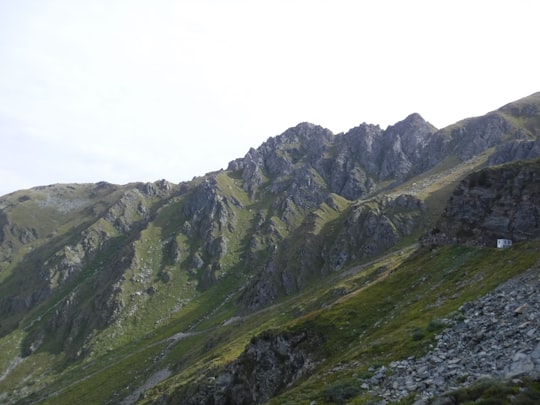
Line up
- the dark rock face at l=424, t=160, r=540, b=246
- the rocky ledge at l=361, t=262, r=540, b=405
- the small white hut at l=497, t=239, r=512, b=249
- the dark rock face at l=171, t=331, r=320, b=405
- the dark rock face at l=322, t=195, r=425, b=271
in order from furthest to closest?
the dark rock face at l=322, t=195, r=425, b=271
the dark rock face at l=424, t=160, r=540, b=246
the small white hut at l=497, t=239, r=512, b=249
the dark rock face at l=171, t=331, r=320, b=405
the rocky ledge at l=361, t=262, r=540, b=405

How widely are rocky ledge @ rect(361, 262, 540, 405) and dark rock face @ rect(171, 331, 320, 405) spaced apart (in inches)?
984

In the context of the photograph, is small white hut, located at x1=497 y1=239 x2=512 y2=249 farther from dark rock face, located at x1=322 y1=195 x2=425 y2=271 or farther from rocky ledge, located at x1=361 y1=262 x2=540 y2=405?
dark rock face, located at x1=322 y1=195 x2=425 y2=271

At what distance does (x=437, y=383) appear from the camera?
25281mm

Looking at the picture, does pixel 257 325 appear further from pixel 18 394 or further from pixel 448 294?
pixel 18 394

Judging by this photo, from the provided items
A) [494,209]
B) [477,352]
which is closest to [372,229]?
[494,209]

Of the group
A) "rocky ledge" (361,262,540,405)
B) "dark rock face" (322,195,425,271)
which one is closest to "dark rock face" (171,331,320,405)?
"rocky ledge" (361,262,540,405)

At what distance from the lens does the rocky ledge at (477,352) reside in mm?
24062

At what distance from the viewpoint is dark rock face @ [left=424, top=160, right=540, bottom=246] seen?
71.8 metres

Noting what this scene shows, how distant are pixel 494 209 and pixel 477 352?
57.8m

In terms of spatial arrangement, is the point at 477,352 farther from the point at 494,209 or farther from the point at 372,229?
the point at 372,229

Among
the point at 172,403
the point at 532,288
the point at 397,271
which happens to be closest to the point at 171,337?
the point at 172,403

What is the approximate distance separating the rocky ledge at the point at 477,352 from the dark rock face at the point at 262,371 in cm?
2498

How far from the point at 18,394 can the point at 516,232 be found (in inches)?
8584

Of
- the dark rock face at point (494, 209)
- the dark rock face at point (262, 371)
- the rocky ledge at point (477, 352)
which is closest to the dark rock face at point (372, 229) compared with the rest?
the dark rock face at point (494, 209)
